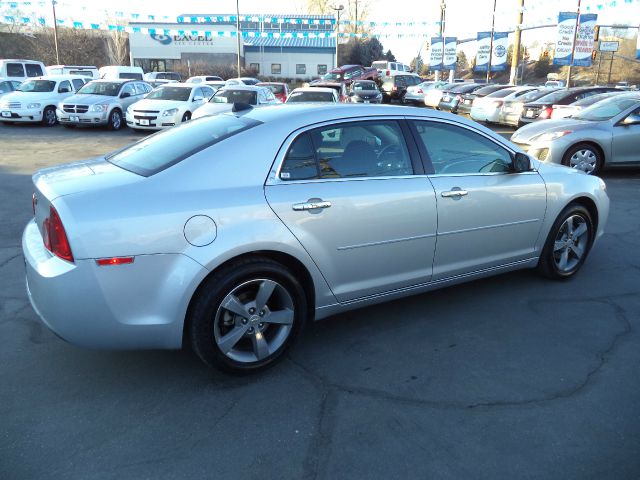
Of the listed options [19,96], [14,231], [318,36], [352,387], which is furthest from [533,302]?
[318,36]

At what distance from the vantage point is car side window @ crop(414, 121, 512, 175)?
3.89 m

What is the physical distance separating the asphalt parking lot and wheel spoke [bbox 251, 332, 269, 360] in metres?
0.14

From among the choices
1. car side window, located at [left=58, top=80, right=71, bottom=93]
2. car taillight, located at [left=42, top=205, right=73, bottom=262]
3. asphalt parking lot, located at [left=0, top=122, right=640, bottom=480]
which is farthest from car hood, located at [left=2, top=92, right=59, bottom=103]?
car taillight, located at [left=42, top=205, right=73, bottom=262]

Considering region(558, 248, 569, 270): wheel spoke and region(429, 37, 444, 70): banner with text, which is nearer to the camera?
region(558, 248, 569, 270): wheel spoke

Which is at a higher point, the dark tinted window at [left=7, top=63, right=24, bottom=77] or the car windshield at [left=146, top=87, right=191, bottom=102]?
the dark tinted window at [left=7, top=63, right=24, bottom=77]

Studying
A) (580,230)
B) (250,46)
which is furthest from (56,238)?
(250,46)

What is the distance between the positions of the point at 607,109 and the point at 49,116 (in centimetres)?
1606

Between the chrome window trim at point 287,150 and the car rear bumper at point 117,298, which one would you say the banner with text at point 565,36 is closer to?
the chrome window trim at point 287,150

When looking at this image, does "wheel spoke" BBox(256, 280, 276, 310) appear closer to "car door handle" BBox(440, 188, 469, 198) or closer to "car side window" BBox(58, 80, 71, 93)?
"car door handle" BBox(440, 188, 469, 198)

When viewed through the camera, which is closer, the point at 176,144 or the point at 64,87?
the point at 176,144

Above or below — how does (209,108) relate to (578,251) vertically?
above

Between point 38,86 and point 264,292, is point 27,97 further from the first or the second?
point 264,292

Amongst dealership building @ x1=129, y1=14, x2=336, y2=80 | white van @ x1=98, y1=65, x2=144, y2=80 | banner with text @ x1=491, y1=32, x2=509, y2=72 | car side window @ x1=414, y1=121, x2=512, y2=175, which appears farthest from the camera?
dealership building @ x1=129, y1=14, x2=336, y2=80

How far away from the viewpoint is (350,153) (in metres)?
3.59
